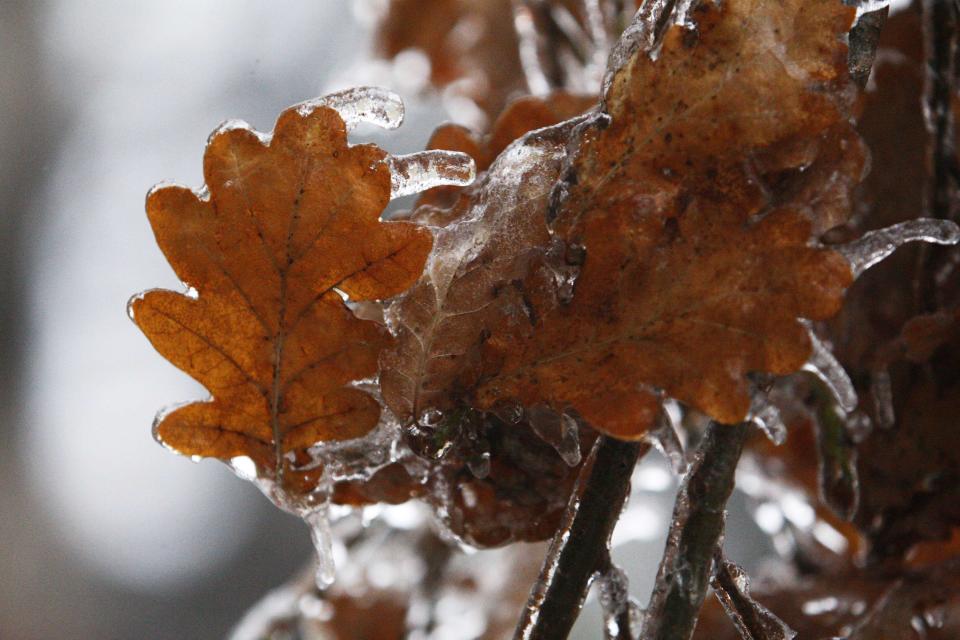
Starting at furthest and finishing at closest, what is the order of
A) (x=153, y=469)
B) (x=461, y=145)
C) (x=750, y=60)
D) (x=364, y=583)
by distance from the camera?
(x=153, y=469) < (x=364, y=583) < (x=461, y=145) < (x=750, y=60)

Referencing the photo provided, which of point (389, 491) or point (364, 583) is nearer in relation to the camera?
point (389, 491)

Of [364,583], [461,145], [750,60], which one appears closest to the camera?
[750,60]

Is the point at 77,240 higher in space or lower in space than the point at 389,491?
higher

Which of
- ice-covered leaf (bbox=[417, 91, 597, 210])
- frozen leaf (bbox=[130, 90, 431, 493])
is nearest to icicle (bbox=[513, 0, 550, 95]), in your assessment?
ice-covered leaf (bbox=[417, 91, 597, 210])

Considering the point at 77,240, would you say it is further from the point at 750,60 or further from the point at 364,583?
the point at 750,60

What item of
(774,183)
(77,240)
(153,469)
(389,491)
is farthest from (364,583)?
(153,469)

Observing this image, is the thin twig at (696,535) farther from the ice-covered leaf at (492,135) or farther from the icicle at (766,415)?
the ice-covered leaf at (492,135)

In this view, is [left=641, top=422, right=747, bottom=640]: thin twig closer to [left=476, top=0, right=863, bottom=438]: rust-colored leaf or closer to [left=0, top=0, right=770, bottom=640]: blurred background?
[left=476, top=0, right=863, bottom=438]: rust-colored leaf
